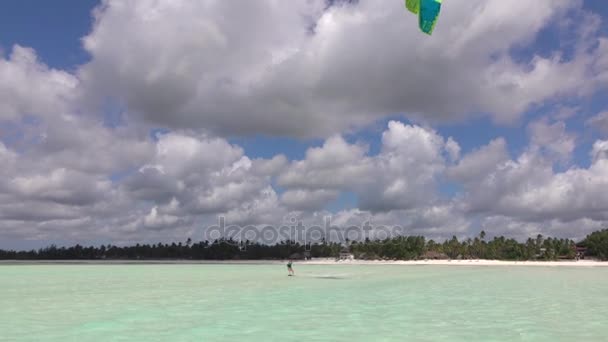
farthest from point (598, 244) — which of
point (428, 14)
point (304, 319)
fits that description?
point (428, 14)

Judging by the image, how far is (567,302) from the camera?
31.9 meters

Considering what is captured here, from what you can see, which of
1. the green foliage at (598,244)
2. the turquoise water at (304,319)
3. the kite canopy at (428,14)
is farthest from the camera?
the green foliage at (598,244)

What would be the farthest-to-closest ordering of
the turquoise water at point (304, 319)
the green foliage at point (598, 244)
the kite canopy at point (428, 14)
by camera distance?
1. the green foliage at point (598, 244)
2. the turquoise water at point (304, 319)
3. the kite canopy at point (428, 14)

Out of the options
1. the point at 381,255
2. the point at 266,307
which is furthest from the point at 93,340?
the point at 381,255

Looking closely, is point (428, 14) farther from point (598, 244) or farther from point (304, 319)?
point (598, 244)

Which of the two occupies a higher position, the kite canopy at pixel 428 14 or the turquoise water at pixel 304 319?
the kite canopy at pixel 428 14

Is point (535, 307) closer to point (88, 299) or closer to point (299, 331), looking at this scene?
point (299, 331)

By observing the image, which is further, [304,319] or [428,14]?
[304,319]

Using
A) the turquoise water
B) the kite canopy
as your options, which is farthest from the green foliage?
Answer: the kite canopy

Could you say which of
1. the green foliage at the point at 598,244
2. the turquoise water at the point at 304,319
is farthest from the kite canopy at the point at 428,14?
the green foliage at the point at 598,244

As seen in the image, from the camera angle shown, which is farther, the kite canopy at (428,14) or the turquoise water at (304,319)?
the turquoise water at (304,319)

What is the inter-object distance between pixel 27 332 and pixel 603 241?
167565 millimetres

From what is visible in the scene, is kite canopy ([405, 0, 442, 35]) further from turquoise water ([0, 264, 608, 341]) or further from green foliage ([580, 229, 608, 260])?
green foliage ([580, 229, 608, 260])

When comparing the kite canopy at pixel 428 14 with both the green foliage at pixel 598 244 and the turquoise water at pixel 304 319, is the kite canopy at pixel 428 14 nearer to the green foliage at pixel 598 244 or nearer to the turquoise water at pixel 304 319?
the turquoise water at pixel 304 319
